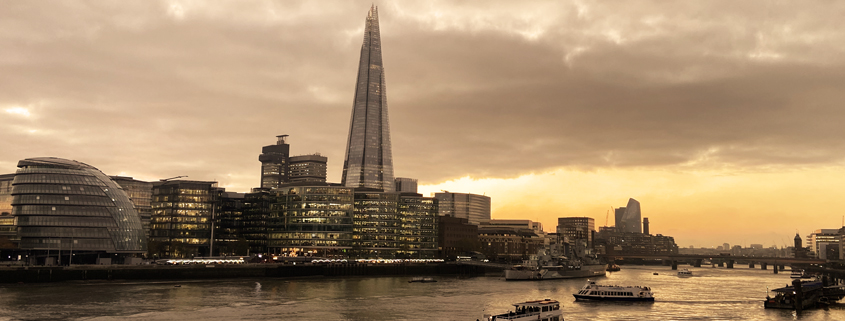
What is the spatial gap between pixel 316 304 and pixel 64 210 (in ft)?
308

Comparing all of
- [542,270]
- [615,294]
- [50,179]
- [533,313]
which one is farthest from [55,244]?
[533,313]

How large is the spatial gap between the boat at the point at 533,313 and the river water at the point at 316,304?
374 inches

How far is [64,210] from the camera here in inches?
6250

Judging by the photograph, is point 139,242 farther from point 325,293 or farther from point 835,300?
point 835,300

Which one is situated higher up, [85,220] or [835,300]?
[85,220]

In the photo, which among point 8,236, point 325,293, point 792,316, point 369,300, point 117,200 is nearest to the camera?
point 792,316

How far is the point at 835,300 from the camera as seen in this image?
110938 mm

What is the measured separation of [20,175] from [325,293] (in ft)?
308

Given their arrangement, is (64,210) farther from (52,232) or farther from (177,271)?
(177,271)

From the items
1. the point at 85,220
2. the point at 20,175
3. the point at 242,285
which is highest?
the point at 20,175

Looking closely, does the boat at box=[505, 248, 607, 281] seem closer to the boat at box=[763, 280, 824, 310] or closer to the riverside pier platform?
the riverside pier platform

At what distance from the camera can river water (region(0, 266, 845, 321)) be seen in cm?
8419

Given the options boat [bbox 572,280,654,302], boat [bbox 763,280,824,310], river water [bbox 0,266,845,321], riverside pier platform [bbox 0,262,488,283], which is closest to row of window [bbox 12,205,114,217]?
riverside pier platform [bbox 0,262,488,283]

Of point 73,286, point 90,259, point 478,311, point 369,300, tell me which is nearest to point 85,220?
point 90,259
